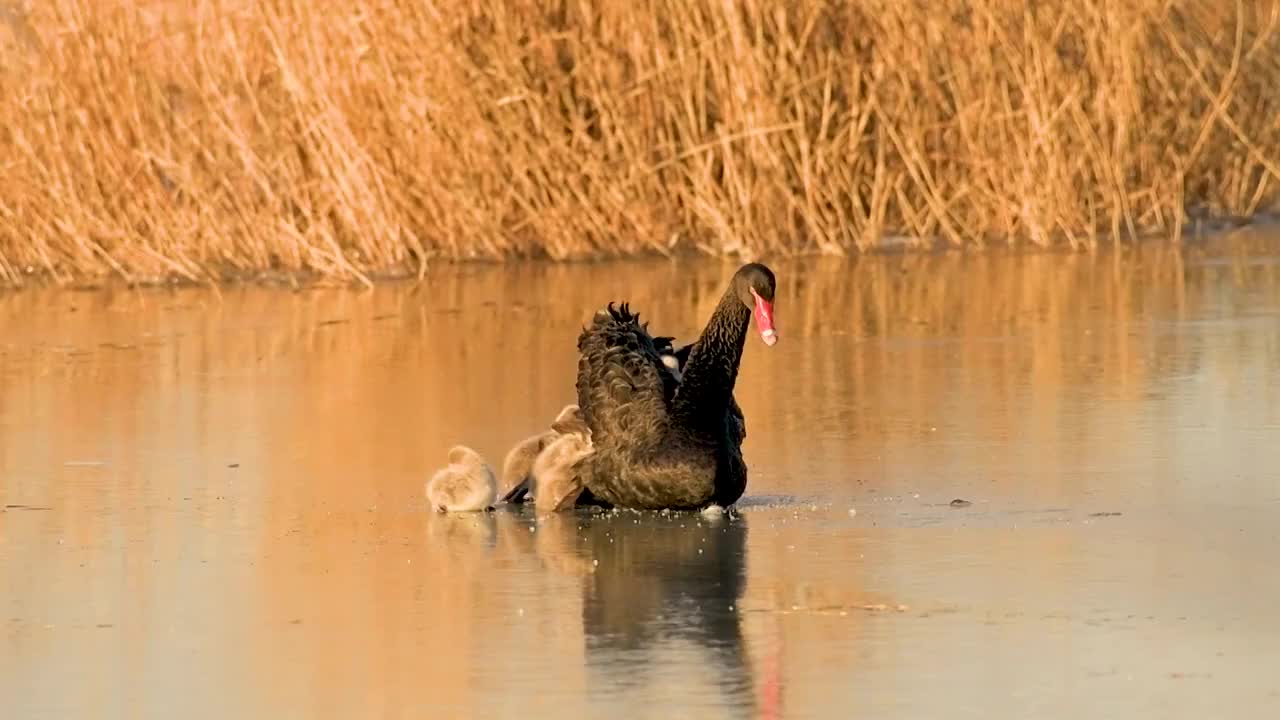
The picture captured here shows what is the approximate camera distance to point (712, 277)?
53.2 ft

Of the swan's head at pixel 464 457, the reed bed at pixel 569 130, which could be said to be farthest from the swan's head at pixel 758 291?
the reed bed at pixel 569 130

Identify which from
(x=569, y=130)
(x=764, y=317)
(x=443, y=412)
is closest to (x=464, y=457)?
(x=764, y=317)

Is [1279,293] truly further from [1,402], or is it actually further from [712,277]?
[1,402]

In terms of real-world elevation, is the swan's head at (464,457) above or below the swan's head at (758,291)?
below

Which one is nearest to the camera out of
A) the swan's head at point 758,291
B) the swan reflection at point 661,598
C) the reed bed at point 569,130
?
the swan reflection at point 661,598

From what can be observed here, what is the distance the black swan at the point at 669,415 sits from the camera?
8484 millimetres

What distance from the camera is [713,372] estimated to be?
342 inches

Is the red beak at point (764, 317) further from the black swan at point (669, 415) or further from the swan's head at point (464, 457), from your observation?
the swan's head at point (464, 457)

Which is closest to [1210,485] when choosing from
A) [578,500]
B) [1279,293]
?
[578,500]

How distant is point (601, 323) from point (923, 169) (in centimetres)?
872

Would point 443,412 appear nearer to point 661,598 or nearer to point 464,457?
point 464,457

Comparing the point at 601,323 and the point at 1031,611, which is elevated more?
the point at 601,323

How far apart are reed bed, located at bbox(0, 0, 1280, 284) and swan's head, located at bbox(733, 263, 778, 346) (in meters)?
7.43

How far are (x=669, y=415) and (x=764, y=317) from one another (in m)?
0.46
